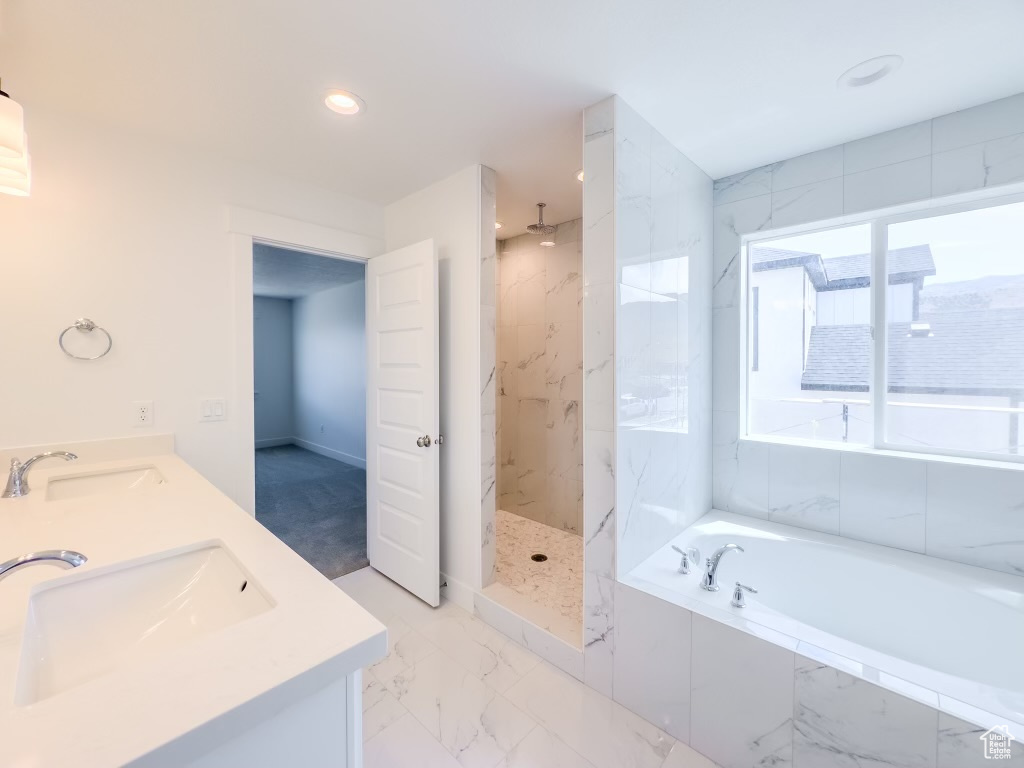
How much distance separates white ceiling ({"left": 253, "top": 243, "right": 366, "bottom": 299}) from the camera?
4.28 metres

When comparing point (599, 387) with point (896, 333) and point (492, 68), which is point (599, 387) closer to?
point (492, 68)

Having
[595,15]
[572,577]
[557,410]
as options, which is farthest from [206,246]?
[572,577]

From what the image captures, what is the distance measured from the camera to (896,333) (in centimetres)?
203

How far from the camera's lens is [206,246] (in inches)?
A: 82.4

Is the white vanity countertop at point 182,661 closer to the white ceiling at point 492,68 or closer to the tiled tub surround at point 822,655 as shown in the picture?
the tiled tub surround at point 822,655

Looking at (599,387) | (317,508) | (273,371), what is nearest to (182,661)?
(599,387)

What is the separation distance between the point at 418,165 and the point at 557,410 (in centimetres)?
192

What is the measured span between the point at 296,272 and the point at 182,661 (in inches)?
202

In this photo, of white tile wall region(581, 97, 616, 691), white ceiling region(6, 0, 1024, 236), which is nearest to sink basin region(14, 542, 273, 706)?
white tile wall region(581, 97, 616, 691)

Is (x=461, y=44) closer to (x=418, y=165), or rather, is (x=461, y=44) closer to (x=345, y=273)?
(x=418, y=165)

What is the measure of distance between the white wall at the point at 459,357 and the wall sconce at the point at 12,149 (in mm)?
1453

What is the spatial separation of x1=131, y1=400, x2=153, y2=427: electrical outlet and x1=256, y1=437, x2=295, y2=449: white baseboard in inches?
209

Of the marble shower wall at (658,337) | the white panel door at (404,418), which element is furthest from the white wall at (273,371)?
the marble shower wall at (658,337)

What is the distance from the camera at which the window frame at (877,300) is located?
1.81 metres
